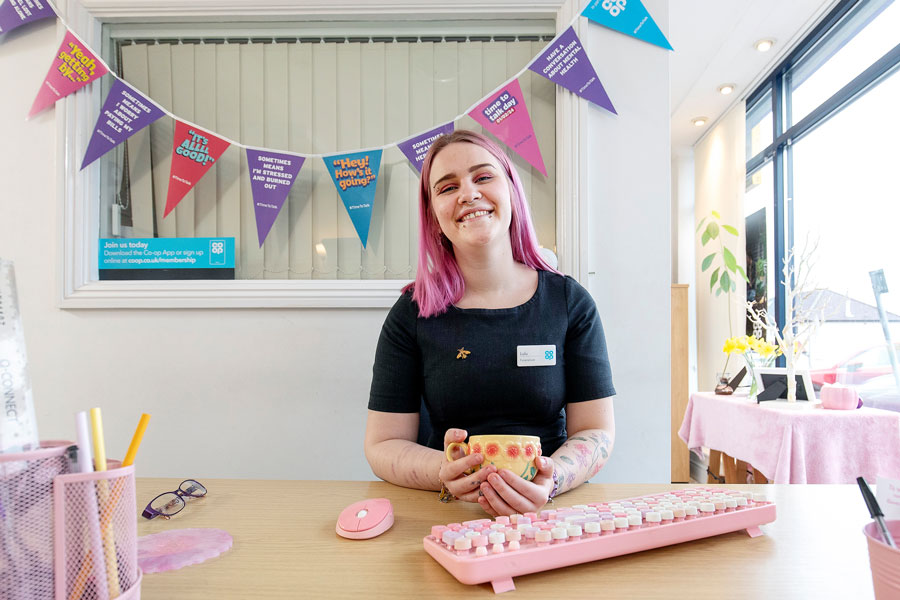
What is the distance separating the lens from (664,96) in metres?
1.67

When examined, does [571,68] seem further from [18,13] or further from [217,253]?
[18,13]

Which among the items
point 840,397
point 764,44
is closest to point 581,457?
point 840,397

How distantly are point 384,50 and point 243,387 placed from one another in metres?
1.25

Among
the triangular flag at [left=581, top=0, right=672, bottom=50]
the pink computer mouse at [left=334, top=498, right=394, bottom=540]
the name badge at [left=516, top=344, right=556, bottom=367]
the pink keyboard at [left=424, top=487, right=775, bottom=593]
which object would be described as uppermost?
the triangular flag at [left=581, top=0, right=672, bottom=50]

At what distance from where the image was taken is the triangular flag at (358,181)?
1.77 metres

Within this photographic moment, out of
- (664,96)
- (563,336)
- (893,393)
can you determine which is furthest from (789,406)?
(563,336)

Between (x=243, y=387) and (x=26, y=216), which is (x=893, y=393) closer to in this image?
(x=243, y=387)

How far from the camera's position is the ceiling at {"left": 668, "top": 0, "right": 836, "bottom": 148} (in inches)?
120

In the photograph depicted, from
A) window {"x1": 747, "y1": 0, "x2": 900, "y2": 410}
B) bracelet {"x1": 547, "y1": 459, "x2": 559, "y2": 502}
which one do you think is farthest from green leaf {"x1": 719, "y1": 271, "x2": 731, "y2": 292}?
bracelet {"x1": 547, "y1": 459, "x2": 559, "y2": 502}

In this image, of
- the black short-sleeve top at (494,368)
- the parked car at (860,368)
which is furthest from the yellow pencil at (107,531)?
the parked car at (860,368)

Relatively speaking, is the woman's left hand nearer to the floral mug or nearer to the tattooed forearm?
the floral mug

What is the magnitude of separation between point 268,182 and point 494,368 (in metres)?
1.07

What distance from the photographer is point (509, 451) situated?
769 mm

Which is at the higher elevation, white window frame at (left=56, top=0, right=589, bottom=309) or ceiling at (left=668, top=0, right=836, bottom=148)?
ceiling at (left=668, top=0, right=836, bottom=148)
